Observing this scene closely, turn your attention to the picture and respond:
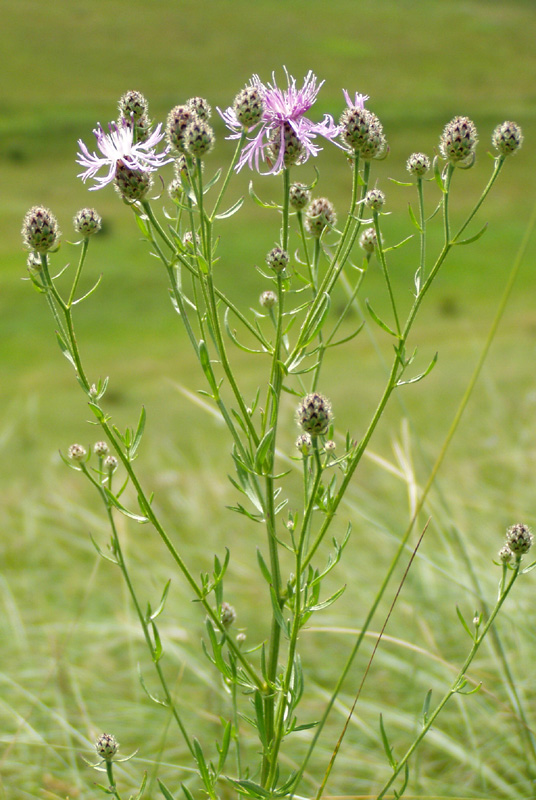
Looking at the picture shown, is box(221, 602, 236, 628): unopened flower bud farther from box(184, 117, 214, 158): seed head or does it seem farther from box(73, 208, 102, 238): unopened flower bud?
box(184, 117, 214, 158): seed head

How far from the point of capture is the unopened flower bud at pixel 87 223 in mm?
1662

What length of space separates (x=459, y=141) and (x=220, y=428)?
32.1 feet

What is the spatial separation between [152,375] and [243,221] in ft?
33.2

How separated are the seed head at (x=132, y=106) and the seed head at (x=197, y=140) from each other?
114 mm

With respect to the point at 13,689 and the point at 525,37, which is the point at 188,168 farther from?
the point at 525,37

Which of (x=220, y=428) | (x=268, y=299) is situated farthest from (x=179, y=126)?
(x=220, y=428)

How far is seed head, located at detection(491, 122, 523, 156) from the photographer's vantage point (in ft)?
5.43

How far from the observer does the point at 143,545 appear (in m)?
5.12

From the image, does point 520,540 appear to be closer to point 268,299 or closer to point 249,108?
point 268,299

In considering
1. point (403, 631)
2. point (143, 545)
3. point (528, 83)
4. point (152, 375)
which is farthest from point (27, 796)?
point (528, 83)

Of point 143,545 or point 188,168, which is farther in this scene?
point 143,545

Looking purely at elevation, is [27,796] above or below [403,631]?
below

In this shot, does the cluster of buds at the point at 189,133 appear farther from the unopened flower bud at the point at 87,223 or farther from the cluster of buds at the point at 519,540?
the cluster of buds at the point at 519,540

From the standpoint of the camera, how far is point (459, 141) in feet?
5.27
